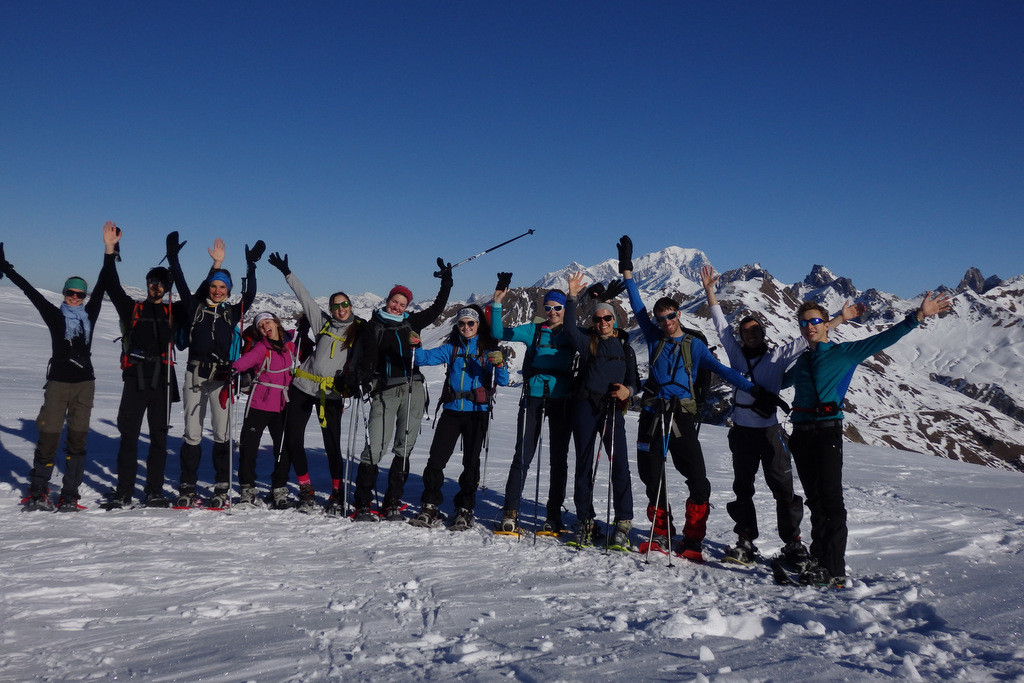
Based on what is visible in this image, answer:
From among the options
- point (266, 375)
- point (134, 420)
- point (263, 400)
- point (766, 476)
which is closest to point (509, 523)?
point (766, 476)

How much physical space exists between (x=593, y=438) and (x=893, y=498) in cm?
678

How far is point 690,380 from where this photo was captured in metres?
6.84

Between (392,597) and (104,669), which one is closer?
(104,669)

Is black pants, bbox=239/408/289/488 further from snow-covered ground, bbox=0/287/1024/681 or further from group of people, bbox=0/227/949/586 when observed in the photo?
snow-covered ground, bbox=0/287/1024/681

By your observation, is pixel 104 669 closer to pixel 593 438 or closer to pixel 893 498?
pixel 593 438

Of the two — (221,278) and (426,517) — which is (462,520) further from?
(221,278)

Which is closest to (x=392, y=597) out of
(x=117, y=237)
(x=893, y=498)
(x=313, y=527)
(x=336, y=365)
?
(x=313, y=527)

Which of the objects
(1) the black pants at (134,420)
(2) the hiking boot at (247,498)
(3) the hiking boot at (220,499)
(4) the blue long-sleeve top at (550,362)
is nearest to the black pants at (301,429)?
(2) the hiking boot at (247,498)

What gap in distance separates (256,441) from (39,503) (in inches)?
101

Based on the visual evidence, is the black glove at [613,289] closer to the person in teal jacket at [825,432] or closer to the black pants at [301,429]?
the person in teal jacket at [825,432]

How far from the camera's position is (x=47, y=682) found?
3670 mm

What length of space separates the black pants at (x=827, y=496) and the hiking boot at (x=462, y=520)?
3.95m

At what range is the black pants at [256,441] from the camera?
26.6ft

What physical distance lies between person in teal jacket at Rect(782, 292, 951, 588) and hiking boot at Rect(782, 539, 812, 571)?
74 millimetres
